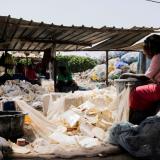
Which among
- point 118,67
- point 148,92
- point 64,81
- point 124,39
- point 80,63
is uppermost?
point 124,39

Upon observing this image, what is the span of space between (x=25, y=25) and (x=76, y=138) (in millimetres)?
3908

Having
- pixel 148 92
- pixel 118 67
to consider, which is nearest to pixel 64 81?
pixel 148 92

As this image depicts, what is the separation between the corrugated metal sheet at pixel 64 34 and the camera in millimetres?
8555

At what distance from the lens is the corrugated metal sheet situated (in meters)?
8.55

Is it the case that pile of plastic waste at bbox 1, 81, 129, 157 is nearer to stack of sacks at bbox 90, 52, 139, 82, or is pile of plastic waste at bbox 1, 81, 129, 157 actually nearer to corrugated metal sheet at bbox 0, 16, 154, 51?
corrugated metal sheet at bbox 0, 16, 154, 51

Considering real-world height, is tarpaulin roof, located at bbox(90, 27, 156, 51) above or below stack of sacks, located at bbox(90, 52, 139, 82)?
above

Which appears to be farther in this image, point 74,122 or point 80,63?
point 80,63

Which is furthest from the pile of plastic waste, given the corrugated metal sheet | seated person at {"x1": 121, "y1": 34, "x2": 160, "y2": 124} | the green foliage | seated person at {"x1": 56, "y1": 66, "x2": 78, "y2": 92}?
the green foliage

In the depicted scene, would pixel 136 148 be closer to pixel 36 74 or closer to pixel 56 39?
pixel 56 39

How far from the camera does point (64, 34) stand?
1032 cm

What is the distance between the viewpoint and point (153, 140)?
4.84 m

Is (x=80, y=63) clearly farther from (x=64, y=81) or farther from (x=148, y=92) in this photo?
(x=148, y=92)

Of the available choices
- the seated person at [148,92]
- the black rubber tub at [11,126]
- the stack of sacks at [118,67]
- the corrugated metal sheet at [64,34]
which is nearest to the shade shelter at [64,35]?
the corrugated metal sheet at [64,34]

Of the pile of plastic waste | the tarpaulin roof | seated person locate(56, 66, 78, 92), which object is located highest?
the tarpaulin roof
